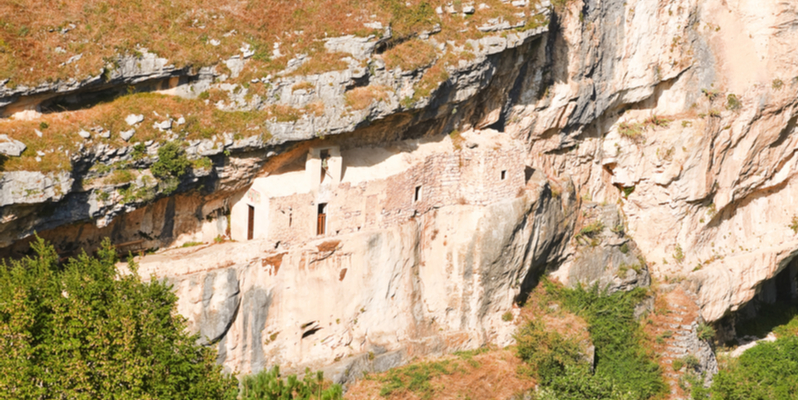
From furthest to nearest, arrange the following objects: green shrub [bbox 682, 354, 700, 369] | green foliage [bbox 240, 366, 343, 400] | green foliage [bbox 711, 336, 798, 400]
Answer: green shrub [bbox 682, 354, 700, 369] < green foliage [bbox 711, 336, 798, 400] < green foliage [bbox 240, 366, 343, 400]

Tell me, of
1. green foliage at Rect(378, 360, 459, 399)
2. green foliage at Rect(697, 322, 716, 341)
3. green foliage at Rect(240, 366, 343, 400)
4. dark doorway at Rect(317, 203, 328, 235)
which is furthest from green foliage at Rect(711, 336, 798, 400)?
dark doorway at Rect(317, 203, 328, 235)

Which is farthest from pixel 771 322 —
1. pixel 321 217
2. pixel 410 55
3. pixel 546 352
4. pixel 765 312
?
pixel 321 217

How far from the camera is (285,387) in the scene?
28.5m

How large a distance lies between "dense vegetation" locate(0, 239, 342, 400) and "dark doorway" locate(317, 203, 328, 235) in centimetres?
637

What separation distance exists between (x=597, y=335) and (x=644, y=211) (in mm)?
6932

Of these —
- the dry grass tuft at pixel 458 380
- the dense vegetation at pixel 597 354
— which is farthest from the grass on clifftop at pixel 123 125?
the dense vegetation at pixel 597 354

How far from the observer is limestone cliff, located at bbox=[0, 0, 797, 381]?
27844mm

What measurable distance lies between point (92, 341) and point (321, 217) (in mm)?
9365

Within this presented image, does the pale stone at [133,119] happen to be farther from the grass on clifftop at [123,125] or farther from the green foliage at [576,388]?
the green foliage at [576,388]

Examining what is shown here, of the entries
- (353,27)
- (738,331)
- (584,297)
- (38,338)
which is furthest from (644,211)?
(38,338)

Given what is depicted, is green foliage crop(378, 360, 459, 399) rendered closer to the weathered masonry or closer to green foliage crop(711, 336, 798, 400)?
the weathered masonry

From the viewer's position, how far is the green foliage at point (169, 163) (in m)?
26.8

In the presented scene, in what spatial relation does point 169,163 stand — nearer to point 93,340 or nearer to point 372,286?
point 93,340

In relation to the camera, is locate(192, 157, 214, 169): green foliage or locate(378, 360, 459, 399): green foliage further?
locate(378, 360, 459, 399): green foliage
